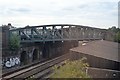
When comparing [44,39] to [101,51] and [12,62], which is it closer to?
[12,62]

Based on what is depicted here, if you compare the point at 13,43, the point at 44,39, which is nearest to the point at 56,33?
the point at 44,39

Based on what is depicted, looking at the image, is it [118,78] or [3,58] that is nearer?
[118,78]

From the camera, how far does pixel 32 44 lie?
50688mm

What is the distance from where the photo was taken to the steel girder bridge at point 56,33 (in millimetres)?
49156

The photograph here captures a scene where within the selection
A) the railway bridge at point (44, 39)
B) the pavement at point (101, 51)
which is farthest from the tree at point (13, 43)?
the pavement at point (101, 51)

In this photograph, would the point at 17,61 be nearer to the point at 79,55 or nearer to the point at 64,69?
the point at 79,55

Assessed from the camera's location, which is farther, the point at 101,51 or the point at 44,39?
the point at 44,39

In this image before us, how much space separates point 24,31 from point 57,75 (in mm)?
36055

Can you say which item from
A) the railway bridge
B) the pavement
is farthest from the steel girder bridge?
the pavement

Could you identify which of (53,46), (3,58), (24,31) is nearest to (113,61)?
(3,58)

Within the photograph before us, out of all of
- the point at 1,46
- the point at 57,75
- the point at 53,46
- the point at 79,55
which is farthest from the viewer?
the point at 53,46

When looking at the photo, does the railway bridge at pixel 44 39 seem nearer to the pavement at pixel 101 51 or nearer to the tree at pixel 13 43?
the tree at pixel 13 43

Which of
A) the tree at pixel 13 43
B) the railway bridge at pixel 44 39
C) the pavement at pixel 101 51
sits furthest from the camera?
the railway bridge at pixel 44 39

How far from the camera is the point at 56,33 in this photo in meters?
63.5
